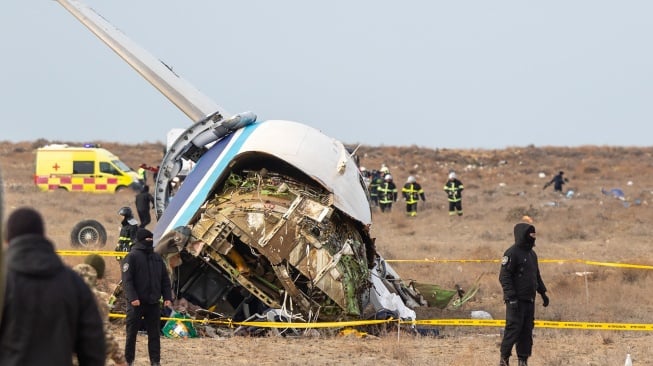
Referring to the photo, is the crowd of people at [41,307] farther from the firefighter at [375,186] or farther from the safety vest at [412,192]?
the firefighter at [375,186]

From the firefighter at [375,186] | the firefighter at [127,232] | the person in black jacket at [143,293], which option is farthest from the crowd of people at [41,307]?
the firefighter at [375,186]

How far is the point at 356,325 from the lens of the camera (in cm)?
1327

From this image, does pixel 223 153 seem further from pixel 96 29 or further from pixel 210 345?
pixel 96 29

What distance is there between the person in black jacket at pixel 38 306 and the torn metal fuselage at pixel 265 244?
787 cm

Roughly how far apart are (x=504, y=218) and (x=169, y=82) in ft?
56.8

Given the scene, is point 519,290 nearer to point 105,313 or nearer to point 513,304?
point 513,304

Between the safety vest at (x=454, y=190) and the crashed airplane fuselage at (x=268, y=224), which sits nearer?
the crashed airplane fuselage at (x=268, y=224)

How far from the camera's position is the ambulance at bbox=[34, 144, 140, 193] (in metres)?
40.9

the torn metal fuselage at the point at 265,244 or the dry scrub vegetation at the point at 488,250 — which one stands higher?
the torn metal fuselage at the point at 265,244

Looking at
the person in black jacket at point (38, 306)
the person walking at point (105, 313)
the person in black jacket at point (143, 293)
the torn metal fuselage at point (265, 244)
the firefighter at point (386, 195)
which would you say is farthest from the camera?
the firefighter at point (386, 195)

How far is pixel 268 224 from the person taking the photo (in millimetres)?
13188

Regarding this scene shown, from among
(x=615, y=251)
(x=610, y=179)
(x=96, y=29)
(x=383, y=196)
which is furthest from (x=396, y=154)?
(x=96, y=29)

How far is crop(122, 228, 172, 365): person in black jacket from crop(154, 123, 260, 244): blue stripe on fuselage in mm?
2759

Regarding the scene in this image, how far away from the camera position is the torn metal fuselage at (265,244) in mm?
13086
